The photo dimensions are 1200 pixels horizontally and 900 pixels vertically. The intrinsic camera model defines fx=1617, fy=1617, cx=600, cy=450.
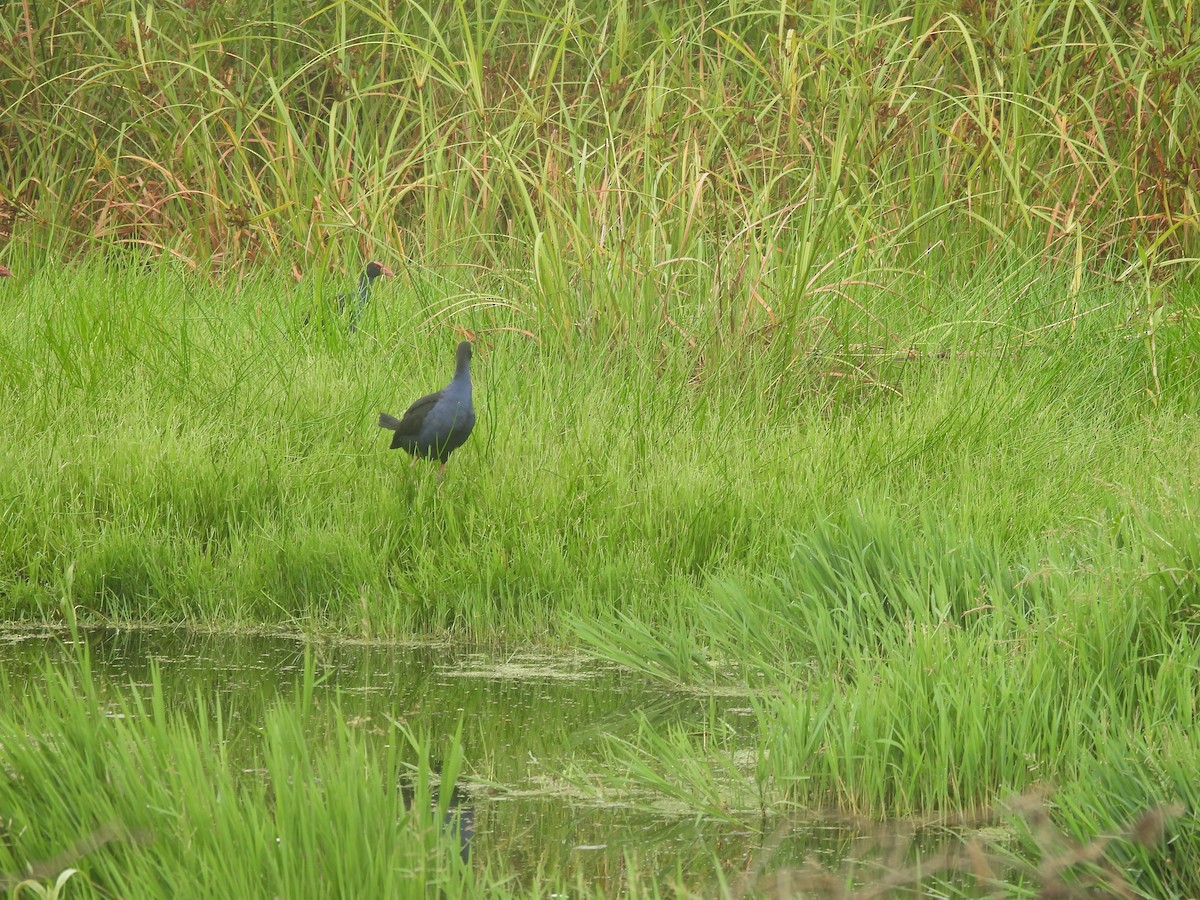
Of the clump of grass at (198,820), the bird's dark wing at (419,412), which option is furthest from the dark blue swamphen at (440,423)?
the clump of grass at (198,820)

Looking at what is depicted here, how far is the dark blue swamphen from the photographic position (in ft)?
15.4

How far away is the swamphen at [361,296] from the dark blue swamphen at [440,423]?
130 cm

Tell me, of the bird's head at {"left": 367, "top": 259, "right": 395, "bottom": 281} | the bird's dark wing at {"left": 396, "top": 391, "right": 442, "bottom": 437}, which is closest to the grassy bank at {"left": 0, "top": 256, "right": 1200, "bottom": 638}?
the bird's dark wing at {"left": 396, "top": 391, "right": 442, "bottom": 437}

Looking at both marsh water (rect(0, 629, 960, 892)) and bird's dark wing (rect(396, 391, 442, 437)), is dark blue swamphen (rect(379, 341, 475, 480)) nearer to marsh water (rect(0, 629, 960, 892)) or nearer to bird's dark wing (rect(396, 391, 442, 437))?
bird's dark wing (rect(396, 391, 442, 437))

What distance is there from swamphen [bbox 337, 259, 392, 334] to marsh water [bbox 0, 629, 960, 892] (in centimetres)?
192

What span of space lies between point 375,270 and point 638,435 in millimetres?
2067

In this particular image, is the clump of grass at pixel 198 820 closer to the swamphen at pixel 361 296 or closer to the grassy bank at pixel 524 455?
the grassy bank at pixel 524 455

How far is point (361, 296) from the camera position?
6.23 meters

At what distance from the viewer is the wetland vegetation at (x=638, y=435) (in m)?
2.75

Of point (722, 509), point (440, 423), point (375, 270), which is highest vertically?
point (375, 270)

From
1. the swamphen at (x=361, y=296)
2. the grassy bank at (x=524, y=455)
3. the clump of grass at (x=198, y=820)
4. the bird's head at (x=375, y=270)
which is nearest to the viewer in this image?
the clump of grass at (x=198, y=820)

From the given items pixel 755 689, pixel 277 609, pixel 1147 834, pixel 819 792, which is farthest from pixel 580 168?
pixel 1147 834

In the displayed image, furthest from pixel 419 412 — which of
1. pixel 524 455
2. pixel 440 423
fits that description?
pixel 524 455

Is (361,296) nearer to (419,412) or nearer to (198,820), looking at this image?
(419,412)
